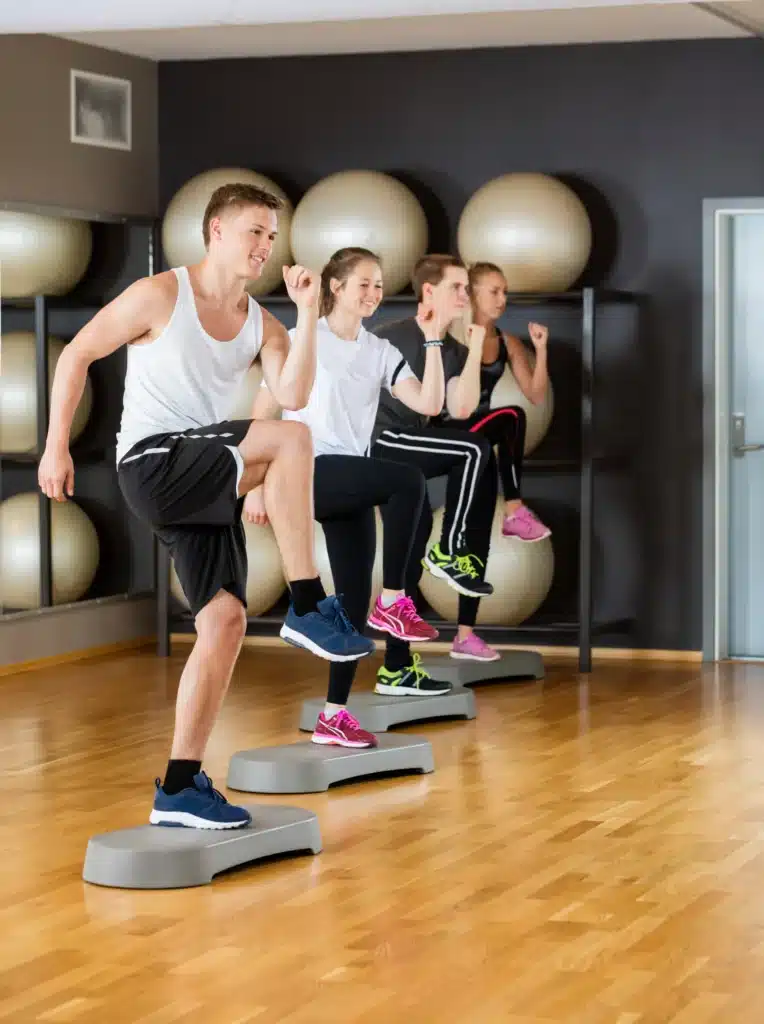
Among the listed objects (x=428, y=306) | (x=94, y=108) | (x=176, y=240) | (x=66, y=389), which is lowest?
(x=66, y=389)

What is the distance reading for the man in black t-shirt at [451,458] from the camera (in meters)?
6.30

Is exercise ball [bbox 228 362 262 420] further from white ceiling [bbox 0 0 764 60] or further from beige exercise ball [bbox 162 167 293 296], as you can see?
white ceiling [bbox 0 0 764 60]

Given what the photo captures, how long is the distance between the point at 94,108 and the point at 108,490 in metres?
1.69

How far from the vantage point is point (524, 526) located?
7301mm

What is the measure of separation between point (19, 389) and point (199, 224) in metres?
1.09

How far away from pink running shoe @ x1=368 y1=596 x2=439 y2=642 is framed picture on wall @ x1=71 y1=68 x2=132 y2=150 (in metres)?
3.12

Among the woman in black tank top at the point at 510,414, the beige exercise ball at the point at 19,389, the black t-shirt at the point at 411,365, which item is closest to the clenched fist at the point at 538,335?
the woman in black tank top at the point at 510,414

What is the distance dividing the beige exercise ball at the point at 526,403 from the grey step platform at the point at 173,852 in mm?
3474

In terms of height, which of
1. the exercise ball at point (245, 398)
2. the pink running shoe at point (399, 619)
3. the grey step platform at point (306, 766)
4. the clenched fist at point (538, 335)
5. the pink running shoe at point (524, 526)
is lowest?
the grey step platform at point (306, 766)

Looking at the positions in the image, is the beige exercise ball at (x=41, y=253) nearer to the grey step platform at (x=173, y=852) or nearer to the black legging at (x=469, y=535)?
the black legging at (x=469, y=535)

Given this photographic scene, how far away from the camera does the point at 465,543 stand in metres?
6.82

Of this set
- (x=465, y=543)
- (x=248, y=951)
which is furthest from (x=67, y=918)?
(x=465, y=543)

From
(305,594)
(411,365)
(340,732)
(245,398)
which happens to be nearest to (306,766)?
(340,732)

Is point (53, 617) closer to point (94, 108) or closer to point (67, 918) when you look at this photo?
point (94, 108)
